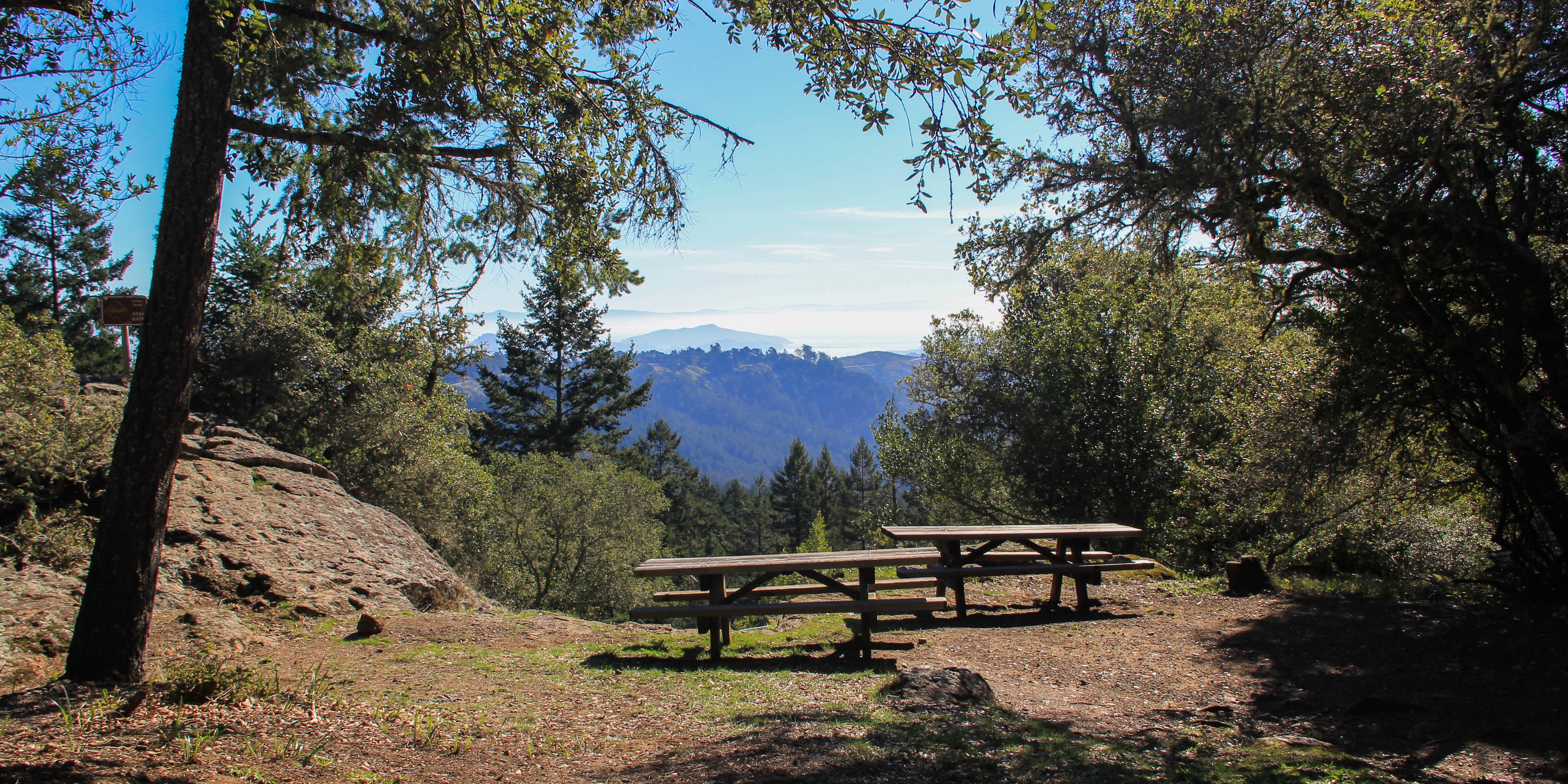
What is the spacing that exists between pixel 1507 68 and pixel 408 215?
9.83 metres

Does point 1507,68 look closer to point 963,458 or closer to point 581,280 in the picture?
point 581,280

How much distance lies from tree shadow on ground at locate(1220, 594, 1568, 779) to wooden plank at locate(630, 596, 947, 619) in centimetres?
277

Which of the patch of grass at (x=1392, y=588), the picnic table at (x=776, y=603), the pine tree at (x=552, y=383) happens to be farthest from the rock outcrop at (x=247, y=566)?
the pine tree at (x=552, y=383)

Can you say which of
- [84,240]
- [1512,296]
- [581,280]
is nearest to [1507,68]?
[1512,296]

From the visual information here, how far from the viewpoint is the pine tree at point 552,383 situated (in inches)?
1544

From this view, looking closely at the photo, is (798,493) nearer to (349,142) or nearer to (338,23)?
(349,142)

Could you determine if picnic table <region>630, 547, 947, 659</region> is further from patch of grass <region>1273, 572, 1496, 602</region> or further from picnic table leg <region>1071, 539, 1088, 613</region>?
patch of grass <region>1273, 572, 1496, 602</region>

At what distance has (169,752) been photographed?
144 inches

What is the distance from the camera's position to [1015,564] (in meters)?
9.87

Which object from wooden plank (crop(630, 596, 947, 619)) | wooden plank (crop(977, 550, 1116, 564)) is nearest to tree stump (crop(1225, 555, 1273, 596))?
wooden plank (crop(977, 550, 1116, 564))

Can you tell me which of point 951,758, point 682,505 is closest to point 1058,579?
point 951,758

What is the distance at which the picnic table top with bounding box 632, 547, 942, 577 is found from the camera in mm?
6777

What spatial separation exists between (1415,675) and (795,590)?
17.8 ft

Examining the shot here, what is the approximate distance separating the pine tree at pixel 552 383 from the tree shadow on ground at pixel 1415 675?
3350cm
